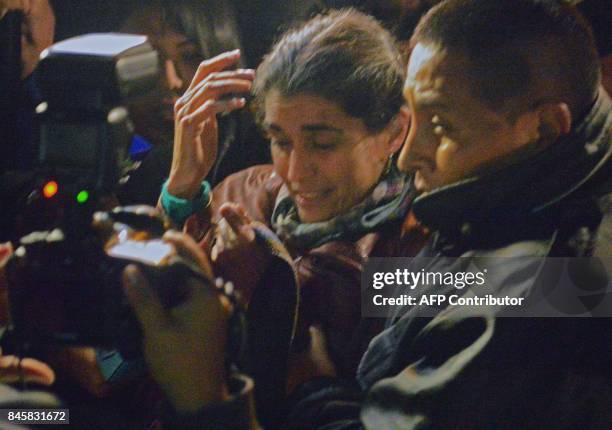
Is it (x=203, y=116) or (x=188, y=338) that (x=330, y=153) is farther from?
(x=188, y=338)

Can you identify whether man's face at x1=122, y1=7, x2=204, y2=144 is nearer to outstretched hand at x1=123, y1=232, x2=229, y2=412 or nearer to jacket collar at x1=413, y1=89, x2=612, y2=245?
outstretched hand at x1=123, y1=232, x2=229, y2=412

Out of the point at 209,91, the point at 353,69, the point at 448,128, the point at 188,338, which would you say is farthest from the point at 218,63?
the point at 188,338

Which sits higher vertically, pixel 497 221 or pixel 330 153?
pixel 330 153

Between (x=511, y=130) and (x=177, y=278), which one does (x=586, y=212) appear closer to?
(x=511, y=130)

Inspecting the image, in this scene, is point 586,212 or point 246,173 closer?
point 586,212

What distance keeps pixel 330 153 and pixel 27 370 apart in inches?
43.4

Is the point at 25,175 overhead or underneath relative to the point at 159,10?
underneath

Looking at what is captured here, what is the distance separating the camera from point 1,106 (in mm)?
2479

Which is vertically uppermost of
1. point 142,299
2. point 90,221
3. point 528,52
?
point 528,52

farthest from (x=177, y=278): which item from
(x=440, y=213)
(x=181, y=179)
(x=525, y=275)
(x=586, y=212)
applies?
(x=586, y=212)

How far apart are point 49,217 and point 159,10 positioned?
2.31ft

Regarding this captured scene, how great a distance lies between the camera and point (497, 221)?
2.20 m

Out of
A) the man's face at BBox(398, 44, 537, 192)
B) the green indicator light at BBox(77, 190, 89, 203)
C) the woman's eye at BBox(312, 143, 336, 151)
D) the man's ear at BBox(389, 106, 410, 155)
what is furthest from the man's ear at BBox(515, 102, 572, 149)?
the green indicator light at BBox(77, 190, 89, 203)

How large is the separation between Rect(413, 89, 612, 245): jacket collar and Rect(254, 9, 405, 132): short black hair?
0.29 metres
